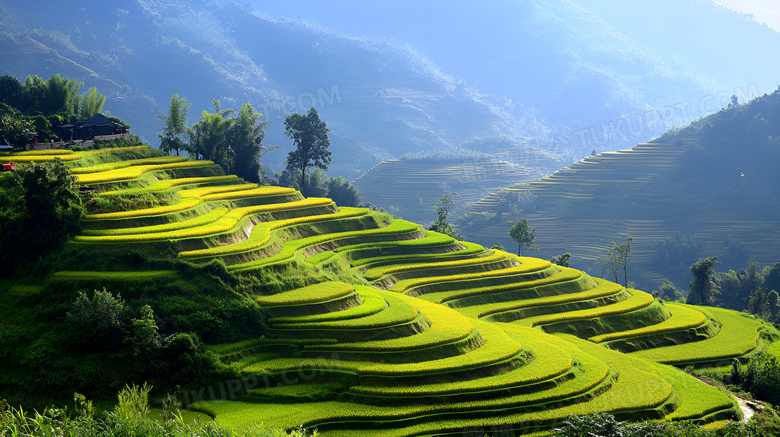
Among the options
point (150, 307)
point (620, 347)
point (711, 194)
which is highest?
point (711, 194)

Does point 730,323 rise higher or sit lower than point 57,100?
lower

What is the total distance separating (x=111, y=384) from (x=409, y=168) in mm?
143240

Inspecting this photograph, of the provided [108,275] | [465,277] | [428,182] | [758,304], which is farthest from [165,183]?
[428,182]

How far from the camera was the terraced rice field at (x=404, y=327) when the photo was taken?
76.8 ft

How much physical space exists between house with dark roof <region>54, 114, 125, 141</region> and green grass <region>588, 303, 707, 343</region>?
42815mm

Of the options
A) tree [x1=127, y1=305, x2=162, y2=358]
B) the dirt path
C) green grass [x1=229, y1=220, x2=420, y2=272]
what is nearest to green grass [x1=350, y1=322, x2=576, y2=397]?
the dirt path

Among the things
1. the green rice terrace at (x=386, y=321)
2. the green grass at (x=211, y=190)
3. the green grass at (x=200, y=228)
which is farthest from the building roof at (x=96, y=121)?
the green grass at (x=200, y=228)

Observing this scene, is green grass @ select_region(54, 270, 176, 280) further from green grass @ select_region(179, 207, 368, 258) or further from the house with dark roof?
the house with dark roof

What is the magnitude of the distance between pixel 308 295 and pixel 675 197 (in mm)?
95905

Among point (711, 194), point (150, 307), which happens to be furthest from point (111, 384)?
point (711, 194)

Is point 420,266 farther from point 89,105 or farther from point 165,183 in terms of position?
point 89,105

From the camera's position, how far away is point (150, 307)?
81.4 ft

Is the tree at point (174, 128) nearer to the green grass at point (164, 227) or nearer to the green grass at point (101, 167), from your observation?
the green grass at point (101, 167)

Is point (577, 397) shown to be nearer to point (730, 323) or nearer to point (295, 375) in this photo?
point (295, 375)
